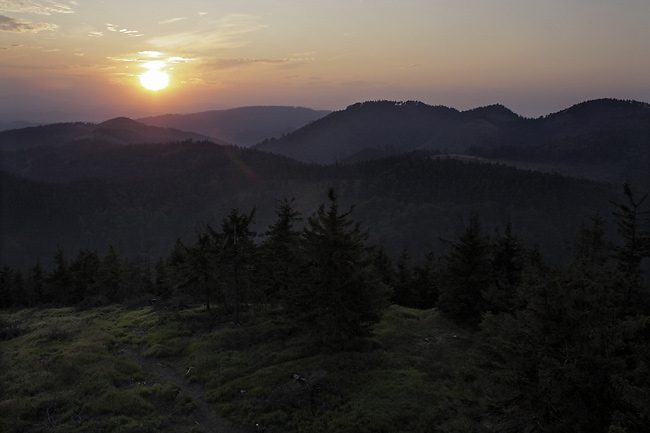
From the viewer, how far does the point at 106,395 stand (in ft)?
62.8

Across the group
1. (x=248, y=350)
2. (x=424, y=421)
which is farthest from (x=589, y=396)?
(x=248, y=350)

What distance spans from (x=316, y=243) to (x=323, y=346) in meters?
7.26

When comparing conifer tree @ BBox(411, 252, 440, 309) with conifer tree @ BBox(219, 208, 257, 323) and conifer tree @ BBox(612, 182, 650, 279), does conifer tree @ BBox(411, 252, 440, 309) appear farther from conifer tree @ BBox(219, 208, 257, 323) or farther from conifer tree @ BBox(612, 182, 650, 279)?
conifer tree @ BBox(219, 208, 257, 323)

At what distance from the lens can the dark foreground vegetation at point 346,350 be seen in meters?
10.4

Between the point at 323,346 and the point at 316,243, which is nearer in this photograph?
the point at 316,243

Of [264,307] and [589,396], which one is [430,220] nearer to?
[264,307]

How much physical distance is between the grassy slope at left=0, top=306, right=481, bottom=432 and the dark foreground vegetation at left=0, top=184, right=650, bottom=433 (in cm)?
10

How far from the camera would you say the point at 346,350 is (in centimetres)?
2298

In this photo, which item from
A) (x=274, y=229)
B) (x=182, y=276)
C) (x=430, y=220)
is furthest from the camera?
(x=430, y=220)

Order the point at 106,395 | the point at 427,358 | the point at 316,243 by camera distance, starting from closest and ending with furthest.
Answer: the point at 106,395 → the point at 316,243 → the point at 427,358

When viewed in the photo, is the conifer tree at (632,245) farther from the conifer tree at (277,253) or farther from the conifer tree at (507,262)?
the conifer tree at (277,253)

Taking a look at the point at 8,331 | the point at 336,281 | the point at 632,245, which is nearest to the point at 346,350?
the point at 336,281

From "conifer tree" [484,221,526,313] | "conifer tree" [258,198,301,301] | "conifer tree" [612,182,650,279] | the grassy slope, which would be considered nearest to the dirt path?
the grassy slope

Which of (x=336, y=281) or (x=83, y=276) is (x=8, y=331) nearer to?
(x=83, y=276)
